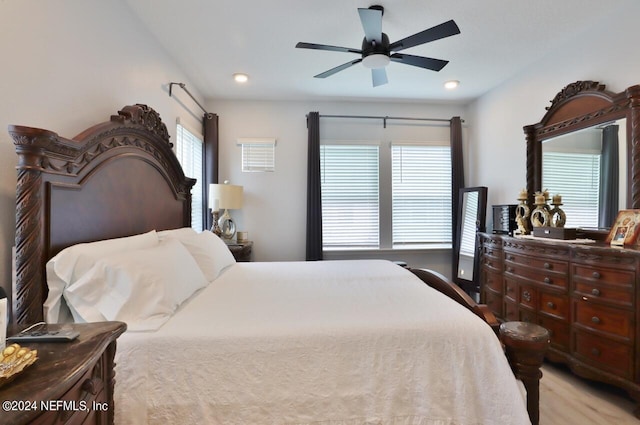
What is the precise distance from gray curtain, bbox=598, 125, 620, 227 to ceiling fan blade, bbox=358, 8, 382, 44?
2003mm

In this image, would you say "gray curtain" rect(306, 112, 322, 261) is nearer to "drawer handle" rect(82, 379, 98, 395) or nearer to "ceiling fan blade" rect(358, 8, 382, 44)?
"ceiling fan blade" rect(358, 8, 382, 44)

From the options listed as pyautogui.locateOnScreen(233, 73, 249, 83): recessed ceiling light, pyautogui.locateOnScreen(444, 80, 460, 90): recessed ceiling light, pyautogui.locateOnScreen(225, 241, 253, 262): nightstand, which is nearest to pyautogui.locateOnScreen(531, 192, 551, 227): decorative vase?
pyautogui.locateOnScreen(444, 80, 460, 90): recessed ceiling light

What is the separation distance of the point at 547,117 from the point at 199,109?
3.84 m

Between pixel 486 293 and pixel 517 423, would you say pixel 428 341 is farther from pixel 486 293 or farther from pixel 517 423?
pixel 486 293

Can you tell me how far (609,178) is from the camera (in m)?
2.40

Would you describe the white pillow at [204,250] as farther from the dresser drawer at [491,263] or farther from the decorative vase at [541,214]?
the decorative vase at [541,214]

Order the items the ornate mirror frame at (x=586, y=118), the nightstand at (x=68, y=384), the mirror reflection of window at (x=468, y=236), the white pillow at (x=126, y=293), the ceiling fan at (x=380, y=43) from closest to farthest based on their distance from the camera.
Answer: the nightstand at (x=68, y=384) < the white pillow at (x=126, y=293) < the ceiling fan at (x=380, y=43) < the ornate mirror frame at (x=586, y=118) < the mirror reflection of window at (x=468, y=236)

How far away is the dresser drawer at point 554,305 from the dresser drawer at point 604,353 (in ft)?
0.52

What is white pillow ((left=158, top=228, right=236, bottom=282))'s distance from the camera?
2.21m

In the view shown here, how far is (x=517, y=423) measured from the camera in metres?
1.22

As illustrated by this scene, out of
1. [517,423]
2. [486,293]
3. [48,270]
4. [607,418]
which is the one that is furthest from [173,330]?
[486,293]

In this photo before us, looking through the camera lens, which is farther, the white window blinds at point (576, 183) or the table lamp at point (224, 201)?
the table lamp at point (224, 201)

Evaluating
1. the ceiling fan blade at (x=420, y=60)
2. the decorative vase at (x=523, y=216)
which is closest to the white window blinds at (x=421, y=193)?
the decorative vase at (x=523, y=216)

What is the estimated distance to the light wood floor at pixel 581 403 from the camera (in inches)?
72.3
